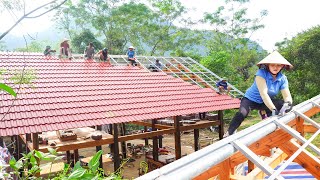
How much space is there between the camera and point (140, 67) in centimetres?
1171

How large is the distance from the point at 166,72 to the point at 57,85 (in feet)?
15.6

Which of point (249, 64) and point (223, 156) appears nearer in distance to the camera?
point (223, 156)

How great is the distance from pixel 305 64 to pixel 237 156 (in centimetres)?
1827

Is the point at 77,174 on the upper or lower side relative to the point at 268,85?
lower

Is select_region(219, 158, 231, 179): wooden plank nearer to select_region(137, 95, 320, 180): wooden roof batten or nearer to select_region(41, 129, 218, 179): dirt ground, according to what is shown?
select_region(137, 95, 320, 180): wooden roof batten

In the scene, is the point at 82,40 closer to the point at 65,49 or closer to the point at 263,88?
the point at 65,49

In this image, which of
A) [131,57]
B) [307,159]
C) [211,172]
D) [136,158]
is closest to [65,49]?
[131,57]

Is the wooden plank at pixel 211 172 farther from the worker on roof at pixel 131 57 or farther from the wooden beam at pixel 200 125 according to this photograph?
the worker on roof at pixel 131 57

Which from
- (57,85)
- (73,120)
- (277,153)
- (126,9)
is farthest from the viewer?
(126,9)

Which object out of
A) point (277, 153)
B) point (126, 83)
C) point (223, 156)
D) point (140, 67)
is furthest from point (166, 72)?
point (223, 156)

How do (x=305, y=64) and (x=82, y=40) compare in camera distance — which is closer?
(x=305, y=64)

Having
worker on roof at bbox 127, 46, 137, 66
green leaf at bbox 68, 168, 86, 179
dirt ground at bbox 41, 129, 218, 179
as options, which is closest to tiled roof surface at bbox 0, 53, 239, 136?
worker on roof at bbox 127, 46, 137, 66

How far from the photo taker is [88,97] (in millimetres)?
7961

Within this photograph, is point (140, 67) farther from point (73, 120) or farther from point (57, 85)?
point (73, 120)
